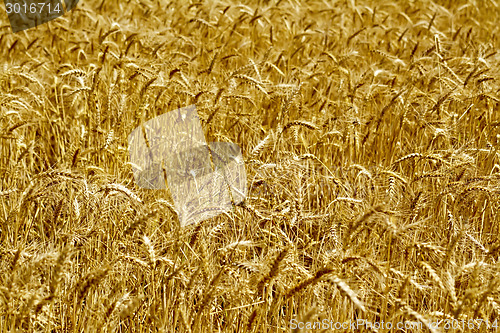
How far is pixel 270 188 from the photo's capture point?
223 centimetres

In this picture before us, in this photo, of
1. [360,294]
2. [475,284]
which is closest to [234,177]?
[360,294]

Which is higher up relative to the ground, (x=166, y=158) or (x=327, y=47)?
(x=327, y=47)

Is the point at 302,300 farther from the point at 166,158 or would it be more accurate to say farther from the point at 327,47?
the point at 327,47

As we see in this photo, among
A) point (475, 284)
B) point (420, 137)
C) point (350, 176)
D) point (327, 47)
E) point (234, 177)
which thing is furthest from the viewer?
point (327, 47)

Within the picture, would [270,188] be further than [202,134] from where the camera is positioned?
No

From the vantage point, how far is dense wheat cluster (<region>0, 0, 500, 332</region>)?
1.63 metres

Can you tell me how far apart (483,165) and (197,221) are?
1.89 m

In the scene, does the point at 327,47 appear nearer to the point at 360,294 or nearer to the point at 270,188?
the point at 270,188

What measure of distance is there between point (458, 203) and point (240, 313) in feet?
3.69

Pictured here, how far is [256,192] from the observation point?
240cm

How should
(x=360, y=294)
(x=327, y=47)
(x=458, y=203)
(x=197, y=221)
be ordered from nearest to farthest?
(x=360, y=294) → (x=197, y=221) → (x=458, y=203) → (x=327, y=47)

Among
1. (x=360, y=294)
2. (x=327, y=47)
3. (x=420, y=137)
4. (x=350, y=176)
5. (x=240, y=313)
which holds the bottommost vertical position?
(x=240, y=313)

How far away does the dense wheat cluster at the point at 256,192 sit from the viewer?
1631 mm

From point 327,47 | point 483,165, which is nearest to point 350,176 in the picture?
point 483,165
